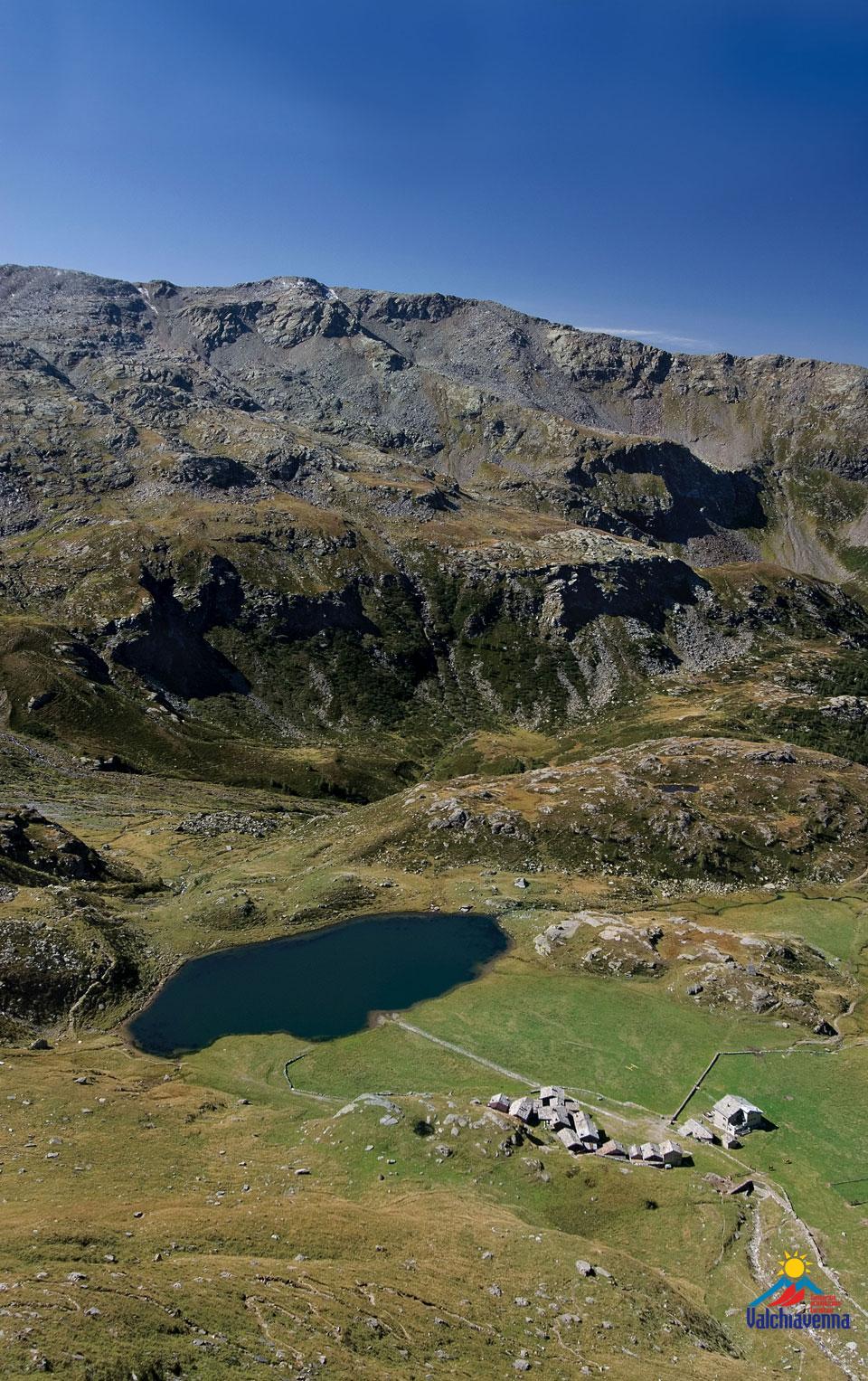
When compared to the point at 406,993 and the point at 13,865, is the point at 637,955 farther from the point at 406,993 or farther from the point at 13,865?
the point at 13,865

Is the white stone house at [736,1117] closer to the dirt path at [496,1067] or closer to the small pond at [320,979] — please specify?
the dirt path at [496,1067]

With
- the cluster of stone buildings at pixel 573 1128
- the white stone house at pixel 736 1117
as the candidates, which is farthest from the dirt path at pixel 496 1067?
the white stone house at pixel 736 1117

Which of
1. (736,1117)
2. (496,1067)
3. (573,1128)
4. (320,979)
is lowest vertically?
(320,979)

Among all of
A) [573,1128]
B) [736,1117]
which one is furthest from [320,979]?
[736,1117]

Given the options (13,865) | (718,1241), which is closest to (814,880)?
(718,1241)

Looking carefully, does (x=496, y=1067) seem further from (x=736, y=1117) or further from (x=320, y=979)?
(x=320, y=979)

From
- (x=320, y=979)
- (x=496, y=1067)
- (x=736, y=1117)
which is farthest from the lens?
(x=320, y=979)
